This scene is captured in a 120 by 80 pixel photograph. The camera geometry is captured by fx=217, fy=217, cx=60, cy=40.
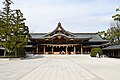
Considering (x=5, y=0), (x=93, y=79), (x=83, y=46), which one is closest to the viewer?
(x=93, y=79)

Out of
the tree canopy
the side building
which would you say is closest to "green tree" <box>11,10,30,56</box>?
the tree canopy

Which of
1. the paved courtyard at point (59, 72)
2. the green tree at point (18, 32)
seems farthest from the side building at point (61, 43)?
the paved courtyard at point (59, 72)

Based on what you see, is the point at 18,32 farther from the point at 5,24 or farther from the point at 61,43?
the point at 61,43

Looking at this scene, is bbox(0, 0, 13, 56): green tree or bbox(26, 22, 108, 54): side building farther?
bbox(26, 22, 108, 54): side building

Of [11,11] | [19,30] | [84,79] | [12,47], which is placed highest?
[11,11]

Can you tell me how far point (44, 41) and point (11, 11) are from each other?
85.3 feet

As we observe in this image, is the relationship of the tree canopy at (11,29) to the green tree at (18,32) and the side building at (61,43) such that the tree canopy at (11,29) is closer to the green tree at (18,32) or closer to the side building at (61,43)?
the green tree at (18,32)

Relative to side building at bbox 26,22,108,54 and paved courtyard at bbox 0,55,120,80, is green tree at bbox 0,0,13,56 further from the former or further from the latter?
side building at bbox 26,22,108,54

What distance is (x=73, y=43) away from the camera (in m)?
62.8

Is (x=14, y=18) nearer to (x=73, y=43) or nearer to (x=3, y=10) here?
(x=3, y=10)

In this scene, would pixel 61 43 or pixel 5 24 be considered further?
pixel 61 43

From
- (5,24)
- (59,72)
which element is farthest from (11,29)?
(59,72)

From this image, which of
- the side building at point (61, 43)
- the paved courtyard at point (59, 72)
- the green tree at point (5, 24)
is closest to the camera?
the paved courtyard at point (59, 72)

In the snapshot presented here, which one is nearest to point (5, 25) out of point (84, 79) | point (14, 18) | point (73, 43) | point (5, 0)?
point (14, 18)
